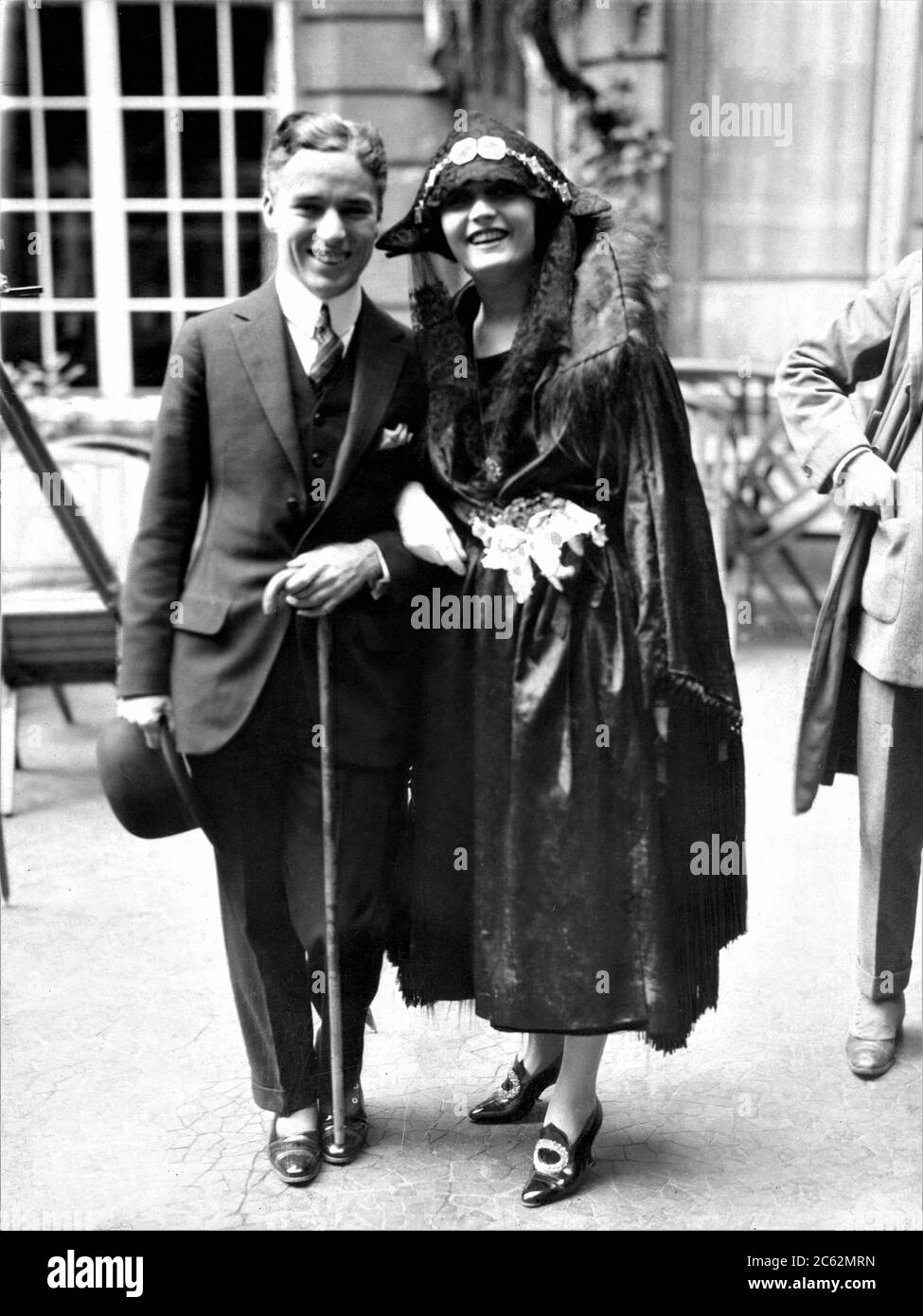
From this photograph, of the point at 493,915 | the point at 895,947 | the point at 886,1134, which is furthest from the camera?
the point at 895,947

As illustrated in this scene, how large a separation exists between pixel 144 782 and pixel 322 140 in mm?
1236

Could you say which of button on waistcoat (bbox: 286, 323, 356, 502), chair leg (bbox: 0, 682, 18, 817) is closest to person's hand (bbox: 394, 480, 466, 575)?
button on waistcoat (bbox: 286, 323, 356, 502)

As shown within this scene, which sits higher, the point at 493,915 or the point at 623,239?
the point at 623,239

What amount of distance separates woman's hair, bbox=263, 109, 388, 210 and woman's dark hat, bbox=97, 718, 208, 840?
1.07 meters

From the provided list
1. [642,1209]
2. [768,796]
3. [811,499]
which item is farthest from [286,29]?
[642,1209]

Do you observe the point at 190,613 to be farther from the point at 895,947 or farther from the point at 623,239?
the point at 895,947

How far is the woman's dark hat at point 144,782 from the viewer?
282 centimetres

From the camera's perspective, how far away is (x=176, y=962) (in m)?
3.91

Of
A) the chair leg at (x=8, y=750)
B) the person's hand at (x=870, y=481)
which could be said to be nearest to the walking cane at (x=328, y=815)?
the person's hand at (x=870, y=481)

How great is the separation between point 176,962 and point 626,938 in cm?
152

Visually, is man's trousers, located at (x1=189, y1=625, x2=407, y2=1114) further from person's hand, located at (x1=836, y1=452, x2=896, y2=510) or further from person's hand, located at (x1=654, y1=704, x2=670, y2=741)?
person's hand, located at (x1=836, y1=452, x2=896, y2=510)

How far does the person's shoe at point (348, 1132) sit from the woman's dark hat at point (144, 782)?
28.5 inches

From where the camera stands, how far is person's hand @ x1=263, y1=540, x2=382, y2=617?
2766mm

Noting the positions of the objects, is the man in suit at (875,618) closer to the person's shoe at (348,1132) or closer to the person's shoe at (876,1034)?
the person's shoe at (876,1034)
